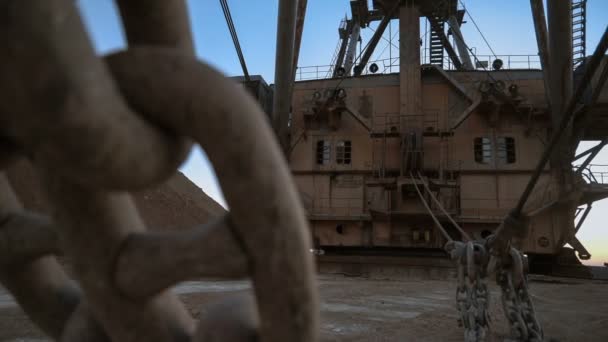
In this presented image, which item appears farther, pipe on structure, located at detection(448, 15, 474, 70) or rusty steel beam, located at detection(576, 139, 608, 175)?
pipe on structure, located at detection(448, 15, 474, 70)

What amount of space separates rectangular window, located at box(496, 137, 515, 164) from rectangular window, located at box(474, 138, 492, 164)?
23 cm

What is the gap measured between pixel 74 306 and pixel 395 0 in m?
16.0

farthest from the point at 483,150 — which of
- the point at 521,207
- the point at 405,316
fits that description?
the point at 521,207

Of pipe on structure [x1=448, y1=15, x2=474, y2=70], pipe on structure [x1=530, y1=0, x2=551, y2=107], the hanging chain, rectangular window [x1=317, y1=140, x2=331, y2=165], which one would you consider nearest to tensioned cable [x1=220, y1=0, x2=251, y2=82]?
the hanging chain

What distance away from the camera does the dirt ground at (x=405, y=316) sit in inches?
159

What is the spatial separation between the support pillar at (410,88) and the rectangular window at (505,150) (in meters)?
2.40

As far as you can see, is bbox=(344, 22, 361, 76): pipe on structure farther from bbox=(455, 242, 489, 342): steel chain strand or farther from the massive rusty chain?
the massive rusty chain

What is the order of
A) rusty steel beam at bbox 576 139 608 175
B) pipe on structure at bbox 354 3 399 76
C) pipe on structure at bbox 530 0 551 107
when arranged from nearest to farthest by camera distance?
pipe on structure at bbox 530 0 551 107 < rusty steel beam at bbox 576 139 608 175 < pipe on structure at bbox 354 3 399 76

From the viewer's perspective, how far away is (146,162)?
2.07 ft

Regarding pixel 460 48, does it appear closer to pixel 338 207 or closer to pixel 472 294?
pixel 338 207

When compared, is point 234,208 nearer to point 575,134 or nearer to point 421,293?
point 421,293

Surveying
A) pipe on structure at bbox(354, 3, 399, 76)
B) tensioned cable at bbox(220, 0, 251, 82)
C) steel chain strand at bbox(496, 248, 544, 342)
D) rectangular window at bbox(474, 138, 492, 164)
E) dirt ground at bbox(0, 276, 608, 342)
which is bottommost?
dirt ground at bbox(0, 276, 608, 342)

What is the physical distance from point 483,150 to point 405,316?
9.57 meters

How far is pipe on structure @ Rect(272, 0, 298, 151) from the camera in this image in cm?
1026
